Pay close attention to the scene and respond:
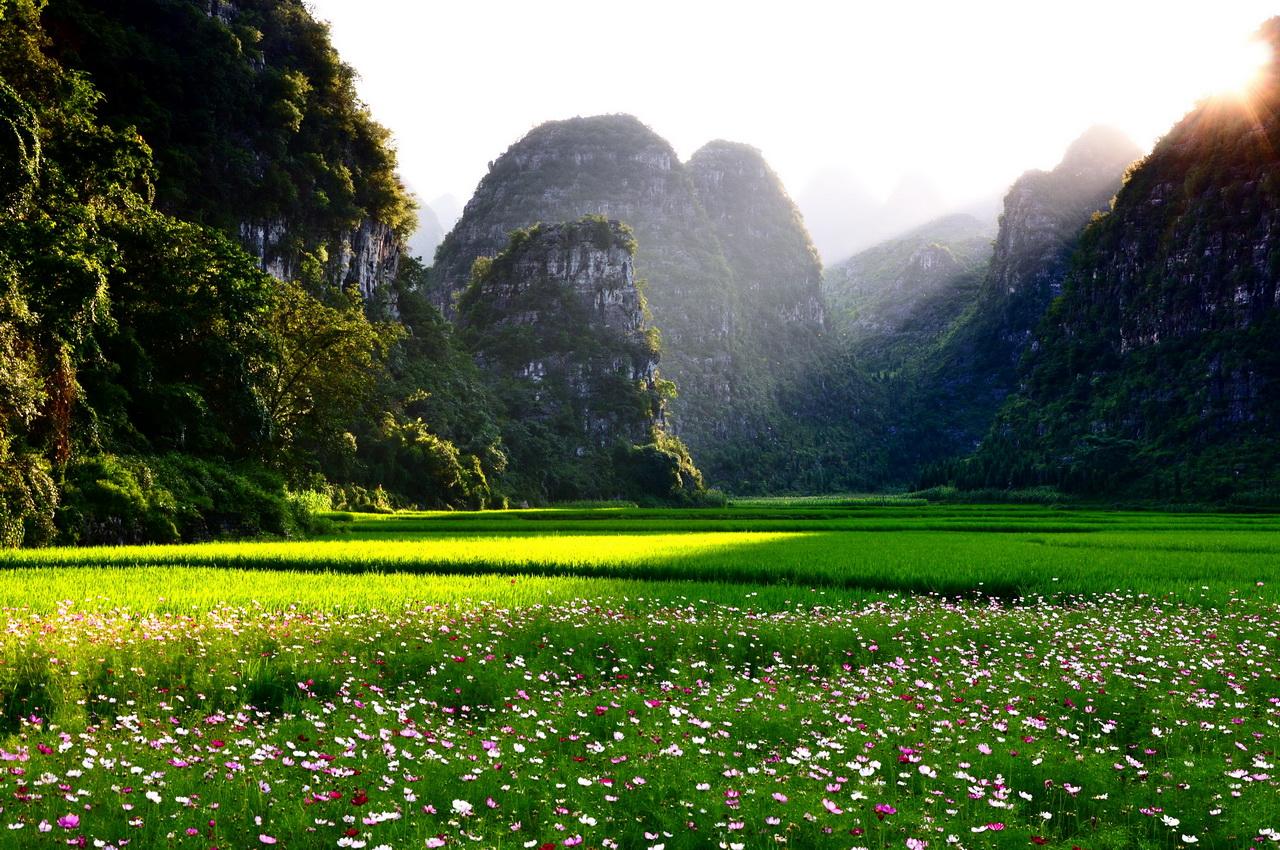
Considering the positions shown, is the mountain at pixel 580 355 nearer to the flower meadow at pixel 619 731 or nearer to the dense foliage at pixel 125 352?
the dense foliage at pixel 125 352

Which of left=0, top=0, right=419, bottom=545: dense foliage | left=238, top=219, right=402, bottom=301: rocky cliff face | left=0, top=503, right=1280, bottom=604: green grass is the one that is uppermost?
left=238, top=219, right=402, bottom=301: rocky cliff face

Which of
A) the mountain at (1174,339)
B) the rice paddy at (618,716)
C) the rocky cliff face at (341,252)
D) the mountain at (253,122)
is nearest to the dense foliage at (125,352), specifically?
the rice paddy at (618,716)

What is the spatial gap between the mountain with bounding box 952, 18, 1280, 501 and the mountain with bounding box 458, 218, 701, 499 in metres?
63.6

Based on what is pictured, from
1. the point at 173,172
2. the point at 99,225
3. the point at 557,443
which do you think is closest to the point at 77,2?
the point at 173,172

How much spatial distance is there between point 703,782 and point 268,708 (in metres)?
5.91

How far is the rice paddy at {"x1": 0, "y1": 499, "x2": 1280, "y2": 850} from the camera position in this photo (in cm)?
577

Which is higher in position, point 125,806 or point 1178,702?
point 125,806

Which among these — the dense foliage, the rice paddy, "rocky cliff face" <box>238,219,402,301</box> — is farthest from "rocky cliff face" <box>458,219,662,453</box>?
the rice paddy

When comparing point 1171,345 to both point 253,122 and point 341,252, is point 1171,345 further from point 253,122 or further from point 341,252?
point 253,122

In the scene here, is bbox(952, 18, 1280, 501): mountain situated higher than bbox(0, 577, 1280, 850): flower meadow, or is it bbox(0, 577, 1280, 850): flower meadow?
bbox(952, 18, 1280, 501): mountain

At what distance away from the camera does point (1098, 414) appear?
12962 cm

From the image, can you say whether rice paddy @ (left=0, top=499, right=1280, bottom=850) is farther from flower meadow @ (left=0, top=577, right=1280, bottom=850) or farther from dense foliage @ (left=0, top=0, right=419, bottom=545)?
dense foliage @ (left=0, top=0, right=419, bottom=545)

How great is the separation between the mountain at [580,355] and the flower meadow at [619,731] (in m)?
114

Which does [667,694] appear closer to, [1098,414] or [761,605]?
[761,605]
